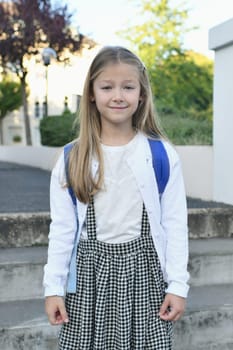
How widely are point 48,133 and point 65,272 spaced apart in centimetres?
913

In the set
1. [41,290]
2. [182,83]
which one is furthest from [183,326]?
[182,83]

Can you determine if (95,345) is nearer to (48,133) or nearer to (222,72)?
(222,72)

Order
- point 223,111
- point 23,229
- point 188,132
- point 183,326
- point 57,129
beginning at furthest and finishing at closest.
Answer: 1. point 57,129
2. point 188,132
3. point 223,111
4. point 23,229
5. point 183,326

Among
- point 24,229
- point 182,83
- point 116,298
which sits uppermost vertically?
point 182,83

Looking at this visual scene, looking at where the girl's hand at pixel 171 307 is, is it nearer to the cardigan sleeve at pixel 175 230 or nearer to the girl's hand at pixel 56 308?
the cardigan sleeve at pixel 175 230

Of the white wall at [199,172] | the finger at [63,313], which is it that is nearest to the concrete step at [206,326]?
the finger at [63,313]

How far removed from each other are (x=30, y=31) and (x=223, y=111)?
17.8m

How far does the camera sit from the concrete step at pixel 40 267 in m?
2.69

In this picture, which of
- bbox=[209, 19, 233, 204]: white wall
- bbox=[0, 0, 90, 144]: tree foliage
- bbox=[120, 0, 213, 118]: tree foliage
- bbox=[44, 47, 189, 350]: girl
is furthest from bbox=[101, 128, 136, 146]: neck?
bbox=[0, 0, 90, 144]: tree foliage

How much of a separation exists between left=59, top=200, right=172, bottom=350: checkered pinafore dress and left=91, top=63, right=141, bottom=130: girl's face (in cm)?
33

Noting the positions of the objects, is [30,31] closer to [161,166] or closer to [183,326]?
[183,326]

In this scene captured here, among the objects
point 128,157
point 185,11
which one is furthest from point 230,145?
point 185,11

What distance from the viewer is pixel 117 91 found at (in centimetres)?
161

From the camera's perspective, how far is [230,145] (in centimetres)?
372
